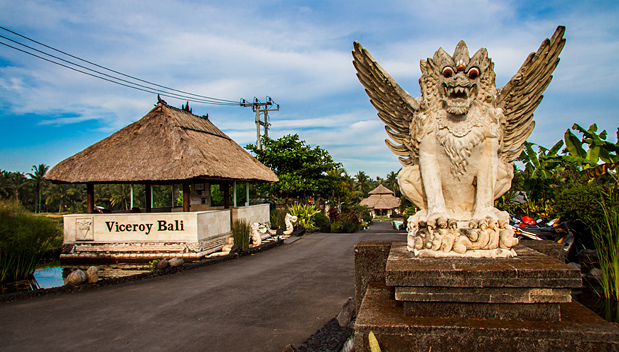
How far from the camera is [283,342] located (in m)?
3.51

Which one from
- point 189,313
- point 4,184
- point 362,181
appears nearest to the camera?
point 189,313

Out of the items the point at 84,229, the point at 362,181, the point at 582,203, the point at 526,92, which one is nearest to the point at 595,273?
the point at 582,203

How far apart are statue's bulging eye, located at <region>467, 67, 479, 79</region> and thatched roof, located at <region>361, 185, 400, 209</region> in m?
35.6

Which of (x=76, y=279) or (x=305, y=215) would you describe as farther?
(x=305, y=215)

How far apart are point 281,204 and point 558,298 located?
16.4 metres

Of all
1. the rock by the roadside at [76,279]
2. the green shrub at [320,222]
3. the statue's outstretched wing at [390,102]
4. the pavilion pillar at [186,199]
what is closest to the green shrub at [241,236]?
the pavilion pillar at [186,199]

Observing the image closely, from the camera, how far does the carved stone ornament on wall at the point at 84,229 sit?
30.5 ft

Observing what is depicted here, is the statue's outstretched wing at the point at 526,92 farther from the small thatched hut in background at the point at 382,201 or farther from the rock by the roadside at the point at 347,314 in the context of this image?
the small thatched hut in background at the point at 382,201

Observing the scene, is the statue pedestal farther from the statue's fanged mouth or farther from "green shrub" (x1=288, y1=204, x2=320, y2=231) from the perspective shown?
"green shrub" (x1=288, y1=204, x2=320, y2=231)

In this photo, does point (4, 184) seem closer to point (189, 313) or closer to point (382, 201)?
point (382, 201)

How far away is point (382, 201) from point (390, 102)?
35.9 meters

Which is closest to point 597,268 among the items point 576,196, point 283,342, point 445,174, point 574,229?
point 574,229

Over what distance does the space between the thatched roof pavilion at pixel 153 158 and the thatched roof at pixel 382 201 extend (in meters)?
28.8

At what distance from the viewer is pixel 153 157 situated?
9.51 m
